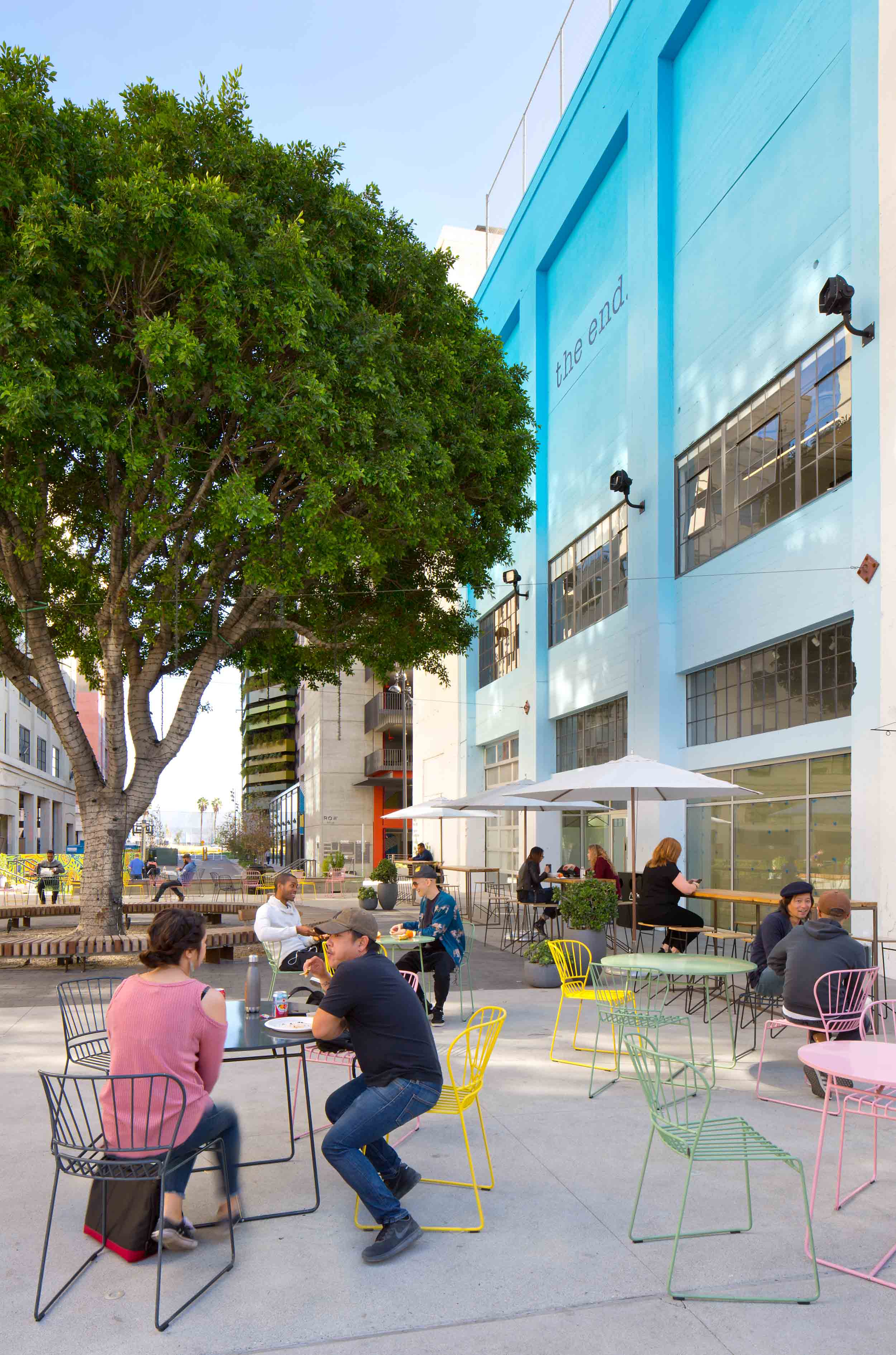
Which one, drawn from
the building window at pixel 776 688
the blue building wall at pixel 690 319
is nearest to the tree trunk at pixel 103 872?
the blue building wall at pixel 690 319

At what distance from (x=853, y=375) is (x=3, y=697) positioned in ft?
142

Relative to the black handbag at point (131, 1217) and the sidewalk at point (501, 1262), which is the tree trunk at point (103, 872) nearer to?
the sidewalk at point (501, 1262)

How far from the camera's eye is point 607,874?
16.8m

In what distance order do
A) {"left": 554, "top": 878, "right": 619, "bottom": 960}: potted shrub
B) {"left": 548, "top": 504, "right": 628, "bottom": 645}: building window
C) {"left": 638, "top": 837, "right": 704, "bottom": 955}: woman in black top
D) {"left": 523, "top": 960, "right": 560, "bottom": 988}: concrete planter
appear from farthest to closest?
{"left": 548, "top": 504, "right": 628, "bottom": 645}: building window → {"left": 554, "top": 878, "right": 619, "bottom": 960}: potted shrub → {"left": 523, "top": 960, "right": 560, "bottom": 988}: concrete planter → {"left": 638, "top": 837, "right": 704, "bottom": 955}: woman in black top

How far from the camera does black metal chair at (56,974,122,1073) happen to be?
18.5 ft

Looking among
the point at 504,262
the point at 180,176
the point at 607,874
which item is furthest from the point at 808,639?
the point at 504,262

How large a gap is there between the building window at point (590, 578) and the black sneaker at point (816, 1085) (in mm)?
14305

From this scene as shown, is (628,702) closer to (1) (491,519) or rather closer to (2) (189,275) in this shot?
(1) (491,519)

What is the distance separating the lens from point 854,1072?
4301 millimetres

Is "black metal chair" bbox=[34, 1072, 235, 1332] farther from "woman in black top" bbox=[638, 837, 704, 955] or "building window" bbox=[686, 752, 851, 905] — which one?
"building window" bbox=[686, 752, 851, 905]

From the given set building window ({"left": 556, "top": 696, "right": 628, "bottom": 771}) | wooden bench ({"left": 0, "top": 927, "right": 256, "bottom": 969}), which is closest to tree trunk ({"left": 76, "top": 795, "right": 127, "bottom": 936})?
wooden bench ({"left": 0, "top": 927, "right": 256, "bottom": 969})

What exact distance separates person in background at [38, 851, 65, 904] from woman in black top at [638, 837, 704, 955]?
19.2 metres

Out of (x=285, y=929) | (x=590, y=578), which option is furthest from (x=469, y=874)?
(x=285, y=929)

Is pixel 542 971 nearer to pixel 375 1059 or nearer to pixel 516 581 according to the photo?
pixel 375 1059
